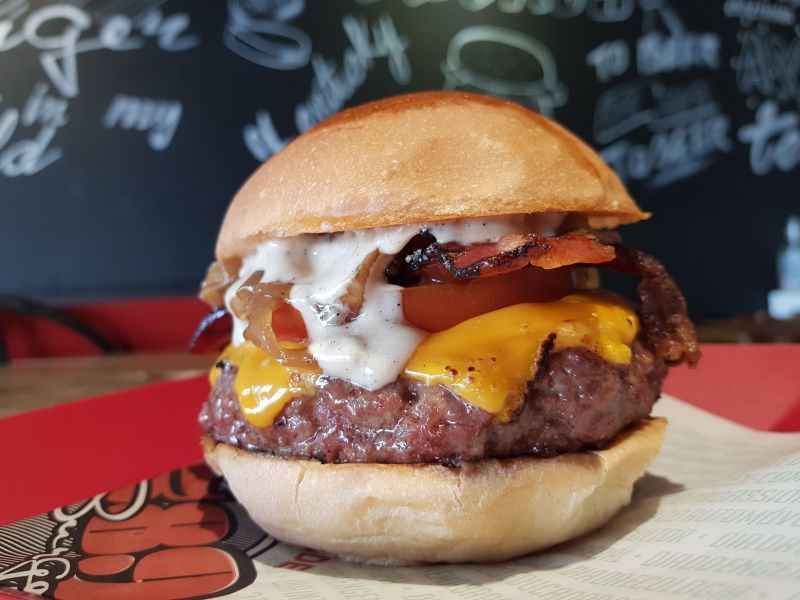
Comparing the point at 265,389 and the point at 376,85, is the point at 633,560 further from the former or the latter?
the point at 376,85

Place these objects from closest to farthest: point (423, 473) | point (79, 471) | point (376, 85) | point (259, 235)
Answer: point (423, 473)
point (259, 235)
point (79, 471)
point (376, 85)

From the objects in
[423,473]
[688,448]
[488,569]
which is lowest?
[688,448]

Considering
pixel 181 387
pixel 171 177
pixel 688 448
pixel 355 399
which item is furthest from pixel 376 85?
pixel 355 399

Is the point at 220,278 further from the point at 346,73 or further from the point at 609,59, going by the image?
the point at 609,59

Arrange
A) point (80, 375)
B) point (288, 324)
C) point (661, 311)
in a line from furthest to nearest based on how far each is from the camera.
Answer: point (80, 375) < point (661, 311) < point (288, 324)

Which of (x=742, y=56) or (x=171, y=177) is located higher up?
(x=742, y=56)

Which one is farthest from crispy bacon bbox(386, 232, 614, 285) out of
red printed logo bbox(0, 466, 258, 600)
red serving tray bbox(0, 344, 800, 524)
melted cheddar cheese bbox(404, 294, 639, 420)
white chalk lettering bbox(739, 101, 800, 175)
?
white chalk lettering bbox(739, 101, 800, 175)

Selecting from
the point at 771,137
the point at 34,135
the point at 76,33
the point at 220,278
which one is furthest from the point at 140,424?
the point at 771,137

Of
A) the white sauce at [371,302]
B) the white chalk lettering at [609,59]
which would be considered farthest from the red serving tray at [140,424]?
the white chalk lettering at [609,59]
